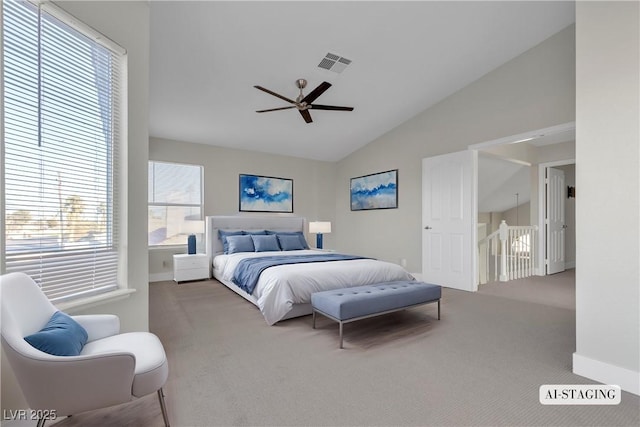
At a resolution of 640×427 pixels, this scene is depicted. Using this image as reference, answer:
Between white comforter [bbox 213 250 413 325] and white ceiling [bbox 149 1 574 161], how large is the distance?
247cm

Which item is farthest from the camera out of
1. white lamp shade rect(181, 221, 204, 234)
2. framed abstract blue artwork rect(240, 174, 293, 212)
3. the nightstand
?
framed abstract blue artwork rect(240, 174, 293, 212)

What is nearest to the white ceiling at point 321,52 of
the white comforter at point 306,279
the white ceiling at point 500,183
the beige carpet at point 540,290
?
the white ceiling at point 500,183

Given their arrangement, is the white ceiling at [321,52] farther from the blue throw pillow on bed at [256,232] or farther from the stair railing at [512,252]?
the stair railing at [512,252]

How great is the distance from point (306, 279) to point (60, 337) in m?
2.10

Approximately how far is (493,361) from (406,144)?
13.3ft

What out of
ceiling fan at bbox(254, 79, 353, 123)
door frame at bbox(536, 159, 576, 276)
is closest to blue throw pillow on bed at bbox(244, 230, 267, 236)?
ceiling fan at bbox(254, 79, 353, 123)

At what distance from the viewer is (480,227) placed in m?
5.93

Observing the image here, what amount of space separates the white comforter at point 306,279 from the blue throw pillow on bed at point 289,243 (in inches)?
67.3

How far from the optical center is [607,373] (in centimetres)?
197

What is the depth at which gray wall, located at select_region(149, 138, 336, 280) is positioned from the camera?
5.28m

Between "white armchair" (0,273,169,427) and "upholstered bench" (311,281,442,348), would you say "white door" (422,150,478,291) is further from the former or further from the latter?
"white armchair" (0,273,169,427)

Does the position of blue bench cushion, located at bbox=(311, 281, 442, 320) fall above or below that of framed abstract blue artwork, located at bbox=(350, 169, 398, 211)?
below

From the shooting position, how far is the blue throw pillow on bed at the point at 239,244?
199 inches

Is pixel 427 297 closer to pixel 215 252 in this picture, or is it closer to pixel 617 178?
pixel 617 178
